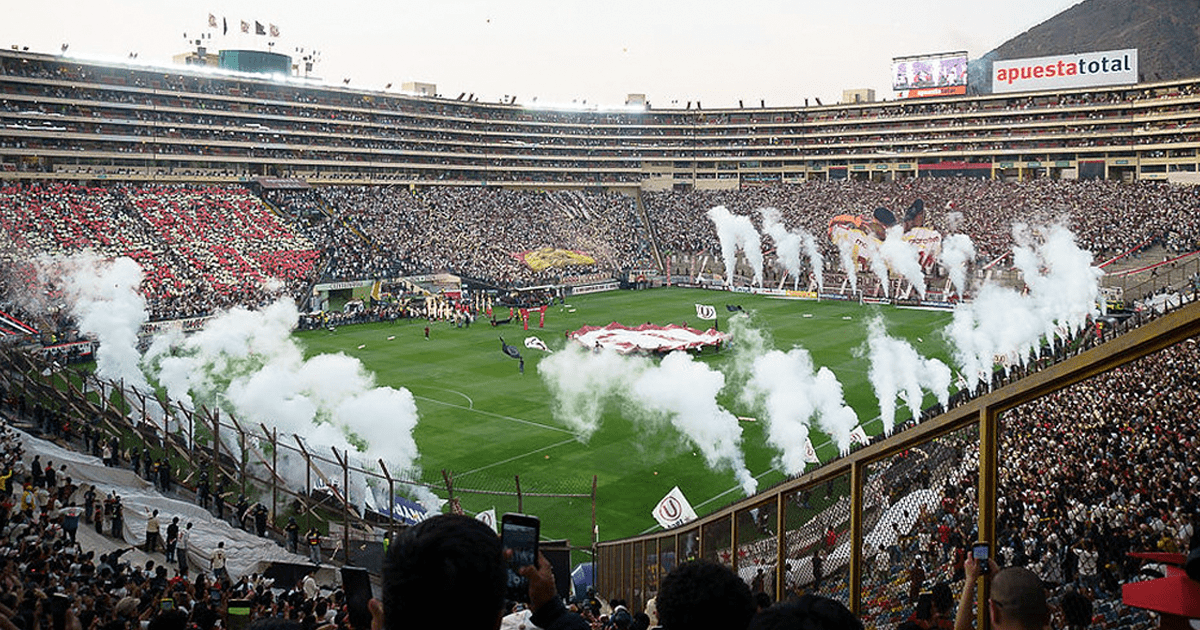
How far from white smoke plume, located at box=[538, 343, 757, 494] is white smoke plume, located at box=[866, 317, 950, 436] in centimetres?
482

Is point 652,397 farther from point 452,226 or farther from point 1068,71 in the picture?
point 1068,71

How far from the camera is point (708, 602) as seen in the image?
3172mm

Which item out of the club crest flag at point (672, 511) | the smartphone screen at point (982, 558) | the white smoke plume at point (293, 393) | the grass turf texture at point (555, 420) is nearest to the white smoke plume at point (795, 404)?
the grass turf texture at point (555, 420)

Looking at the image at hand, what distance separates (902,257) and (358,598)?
6613 centimetres

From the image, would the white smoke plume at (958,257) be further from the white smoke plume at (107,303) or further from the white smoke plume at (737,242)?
the white smoke plume at (107,303)

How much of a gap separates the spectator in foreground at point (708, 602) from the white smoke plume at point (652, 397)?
19977mm

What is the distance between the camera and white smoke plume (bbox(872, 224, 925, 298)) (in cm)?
6469

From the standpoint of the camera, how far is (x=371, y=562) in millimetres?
16797

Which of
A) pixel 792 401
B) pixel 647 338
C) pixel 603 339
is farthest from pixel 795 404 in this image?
pixel 603 339

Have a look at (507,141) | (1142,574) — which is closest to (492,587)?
(1142,574)

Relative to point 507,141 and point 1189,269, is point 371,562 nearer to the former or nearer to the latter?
point 1189,269

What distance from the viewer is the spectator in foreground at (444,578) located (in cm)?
253

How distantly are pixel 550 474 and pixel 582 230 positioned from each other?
65.9 meters

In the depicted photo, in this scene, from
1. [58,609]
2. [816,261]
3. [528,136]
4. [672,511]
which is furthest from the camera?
[528,136]
